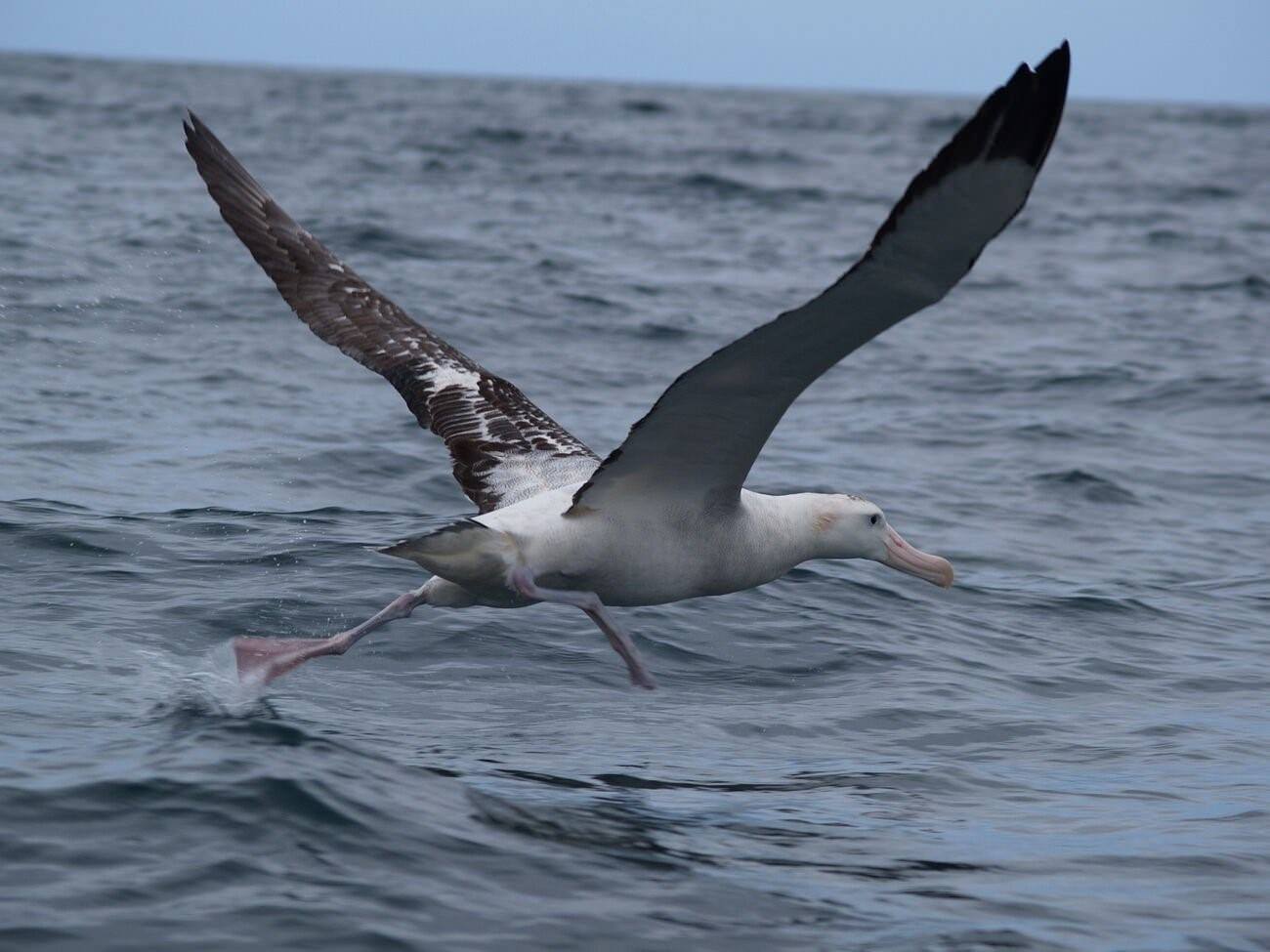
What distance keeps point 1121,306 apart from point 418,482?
41.3 ft

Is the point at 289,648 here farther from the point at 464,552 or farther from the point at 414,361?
the point at 414,361

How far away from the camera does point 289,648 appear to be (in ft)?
23.2

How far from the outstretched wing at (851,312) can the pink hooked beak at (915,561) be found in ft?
3.59

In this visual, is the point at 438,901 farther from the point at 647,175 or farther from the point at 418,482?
the point at 647,175

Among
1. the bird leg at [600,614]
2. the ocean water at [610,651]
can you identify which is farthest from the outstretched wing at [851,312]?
the ocean water at [610,651]

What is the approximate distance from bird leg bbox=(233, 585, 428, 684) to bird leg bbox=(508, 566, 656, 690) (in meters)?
0.61

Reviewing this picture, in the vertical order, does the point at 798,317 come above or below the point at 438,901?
above

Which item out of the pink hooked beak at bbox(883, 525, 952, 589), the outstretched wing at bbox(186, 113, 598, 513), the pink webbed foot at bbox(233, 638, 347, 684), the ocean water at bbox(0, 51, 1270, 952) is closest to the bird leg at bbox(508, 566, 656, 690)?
the ocean water at bbox(0, 51, 1270, 952)

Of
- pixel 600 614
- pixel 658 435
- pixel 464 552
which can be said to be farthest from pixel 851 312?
pixel 464 552

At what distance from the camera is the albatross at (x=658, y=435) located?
5.24 metres

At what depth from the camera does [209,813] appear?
17.3 ft

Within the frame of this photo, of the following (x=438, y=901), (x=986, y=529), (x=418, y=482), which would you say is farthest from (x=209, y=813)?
(x=986, y=529)

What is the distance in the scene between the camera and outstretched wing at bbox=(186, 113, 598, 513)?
8.16 meters

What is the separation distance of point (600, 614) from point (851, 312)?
1.81m
